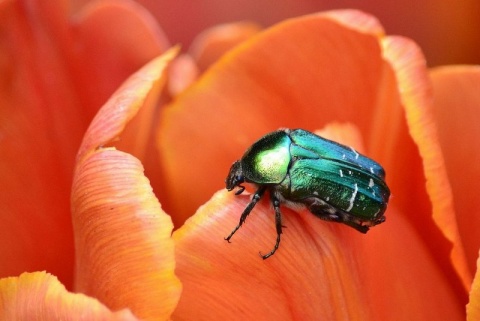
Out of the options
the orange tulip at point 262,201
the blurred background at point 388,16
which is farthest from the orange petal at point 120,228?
the blurred background at point 388,16

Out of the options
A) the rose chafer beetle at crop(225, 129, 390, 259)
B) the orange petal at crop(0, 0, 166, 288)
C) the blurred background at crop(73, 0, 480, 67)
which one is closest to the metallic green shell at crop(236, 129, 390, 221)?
the rose chafer beetle at crop(225, 129, 390, 259)

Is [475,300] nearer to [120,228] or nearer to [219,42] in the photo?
[120,228]

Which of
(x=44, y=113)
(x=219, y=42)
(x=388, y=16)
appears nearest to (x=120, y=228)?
(x=44, y=113)

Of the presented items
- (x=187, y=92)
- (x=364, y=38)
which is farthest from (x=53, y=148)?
(x=364, y=38)

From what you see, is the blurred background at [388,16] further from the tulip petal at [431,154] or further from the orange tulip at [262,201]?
the tulip petal at [431,154]

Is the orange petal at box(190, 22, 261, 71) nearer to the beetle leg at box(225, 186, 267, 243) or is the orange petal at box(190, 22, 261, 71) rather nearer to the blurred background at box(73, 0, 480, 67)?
the blurred background at box(73, 0, 480, 67)

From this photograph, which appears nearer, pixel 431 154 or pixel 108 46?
pixel 431 154
